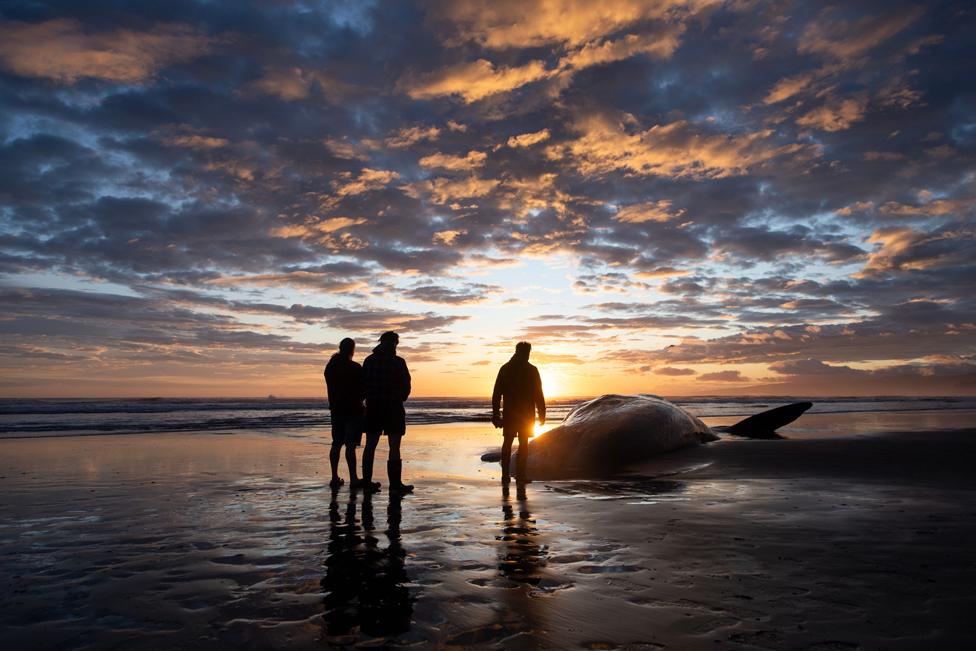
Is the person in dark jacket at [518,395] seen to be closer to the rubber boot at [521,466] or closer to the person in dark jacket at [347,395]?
the rubber boot at [521,466]

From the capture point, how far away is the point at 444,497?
304 inches

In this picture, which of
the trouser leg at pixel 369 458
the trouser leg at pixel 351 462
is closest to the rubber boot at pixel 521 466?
the trouser leg at pixel 369 458

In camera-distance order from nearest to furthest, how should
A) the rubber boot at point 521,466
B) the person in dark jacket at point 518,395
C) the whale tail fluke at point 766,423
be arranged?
the rubber boot at point 521,466 < the person in dark jacket at point 518,395 < the whale tail fluke at point 766,423

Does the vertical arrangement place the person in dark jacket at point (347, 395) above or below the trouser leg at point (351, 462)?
above

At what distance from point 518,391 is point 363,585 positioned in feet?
19.4

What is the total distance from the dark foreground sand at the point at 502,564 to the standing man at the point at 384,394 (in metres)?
0.87

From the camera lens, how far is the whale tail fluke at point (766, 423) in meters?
16.3

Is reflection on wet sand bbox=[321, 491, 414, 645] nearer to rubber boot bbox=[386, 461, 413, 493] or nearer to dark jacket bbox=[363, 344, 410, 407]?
rubber boot bbox=[386, 461, 413, 493]

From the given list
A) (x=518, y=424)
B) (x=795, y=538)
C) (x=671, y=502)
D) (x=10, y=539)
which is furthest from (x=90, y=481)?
(x=795, y=538)

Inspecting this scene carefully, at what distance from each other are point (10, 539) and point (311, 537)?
2.91 m

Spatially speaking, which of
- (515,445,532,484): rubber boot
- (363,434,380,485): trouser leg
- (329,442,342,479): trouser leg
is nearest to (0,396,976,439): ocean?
(329,442,342,479): trouser leg

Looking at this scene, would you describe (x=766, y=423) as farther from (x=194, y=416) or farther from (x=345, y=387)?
(x=194, y=416)

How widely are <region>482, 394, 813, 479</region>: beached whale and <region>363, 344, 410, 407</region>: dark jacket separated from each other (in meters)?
2.97

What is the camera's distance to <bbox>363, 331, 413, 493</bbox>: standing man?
28.6 feet
